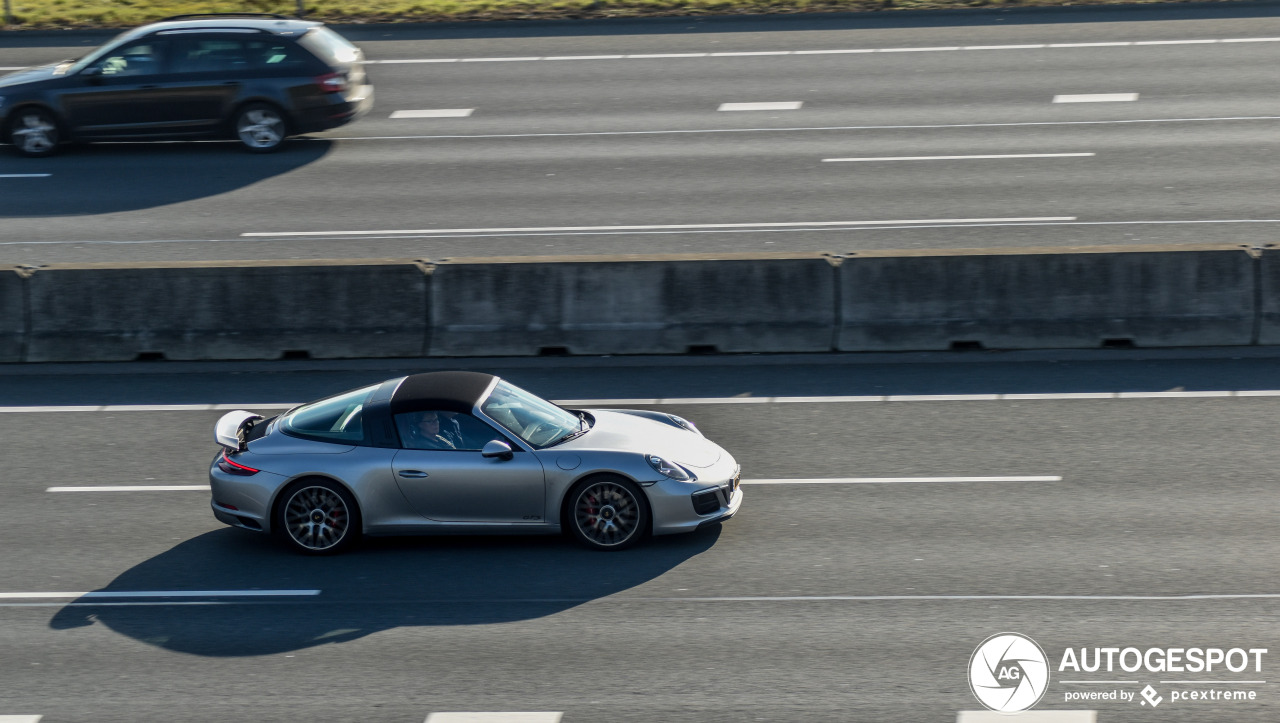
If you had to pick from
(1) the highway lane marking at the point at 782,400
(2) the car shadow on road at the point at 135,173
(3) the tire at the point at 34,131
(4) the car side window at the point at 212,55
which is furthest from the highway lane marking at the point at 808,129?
(1) the highway lane marking at the point at 782,400

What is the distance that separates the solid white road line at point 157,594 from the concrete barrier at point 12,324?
225 inches

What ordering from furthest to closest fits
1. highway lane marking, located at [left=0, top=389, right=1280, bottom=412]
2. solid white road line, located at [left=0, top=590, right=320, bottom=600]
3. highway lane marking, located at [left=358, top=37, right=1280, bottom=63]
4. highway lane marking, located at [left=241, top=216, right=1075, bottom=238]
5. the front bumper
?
highway lane marking, located at [left=358, top=37, right=1280, bottom=63] < highway lane marking, located at [left=241, top=216, right=1075, bottom=238] < highway lane marking, located at [left=0, top=389, right=1280, bottom=412] < the front bumper < solid white road line, located at [left=0, top=590, right=320, bottom=600]

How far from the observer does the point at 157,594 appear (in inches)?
341

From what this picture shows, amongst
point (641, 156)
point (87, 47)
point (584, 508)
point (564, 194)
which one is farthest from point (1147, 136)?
point (87, 47)

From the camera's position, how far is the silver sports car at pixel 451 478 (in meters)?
9.14

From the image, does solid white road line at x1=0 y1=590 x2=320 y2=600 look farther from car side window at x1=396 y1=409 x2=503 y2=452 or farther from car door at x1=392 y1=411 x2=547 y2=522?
car side window at x1=396 y1=409 x2=503 y2=452

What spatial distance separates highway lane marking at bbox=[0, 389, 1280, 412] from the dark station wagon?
325 inches

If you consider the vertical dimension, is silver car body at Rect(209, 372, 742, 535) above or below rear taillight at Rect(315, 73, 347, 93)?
below

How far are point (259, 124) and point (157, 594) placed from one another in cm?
1252

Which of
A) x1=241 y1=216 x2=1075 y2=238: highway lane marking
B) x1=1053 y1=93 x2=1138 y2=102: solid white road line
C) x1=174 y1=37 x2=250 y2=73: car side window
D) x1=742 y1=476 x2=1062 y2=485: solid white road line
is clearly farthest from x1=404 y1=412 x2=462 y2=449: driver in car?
x1=1053 y1=93 x2=1138 y2=102: solid white road line

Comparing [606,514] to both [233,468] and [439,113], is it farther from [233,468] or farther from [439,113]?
[439,113]

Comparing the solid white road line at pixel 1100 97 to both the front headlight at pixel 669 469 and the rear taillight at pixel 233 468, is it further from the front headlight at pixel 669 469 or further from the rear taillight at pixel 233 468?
the rear taillight at pixel 233 468

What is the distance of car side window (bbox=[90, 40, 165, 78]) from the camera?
1967cm

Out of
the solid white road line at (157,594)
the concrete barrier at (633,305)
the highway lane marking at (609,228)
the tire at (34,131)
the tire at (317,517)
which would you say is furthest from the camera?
the tire at (34,131)
